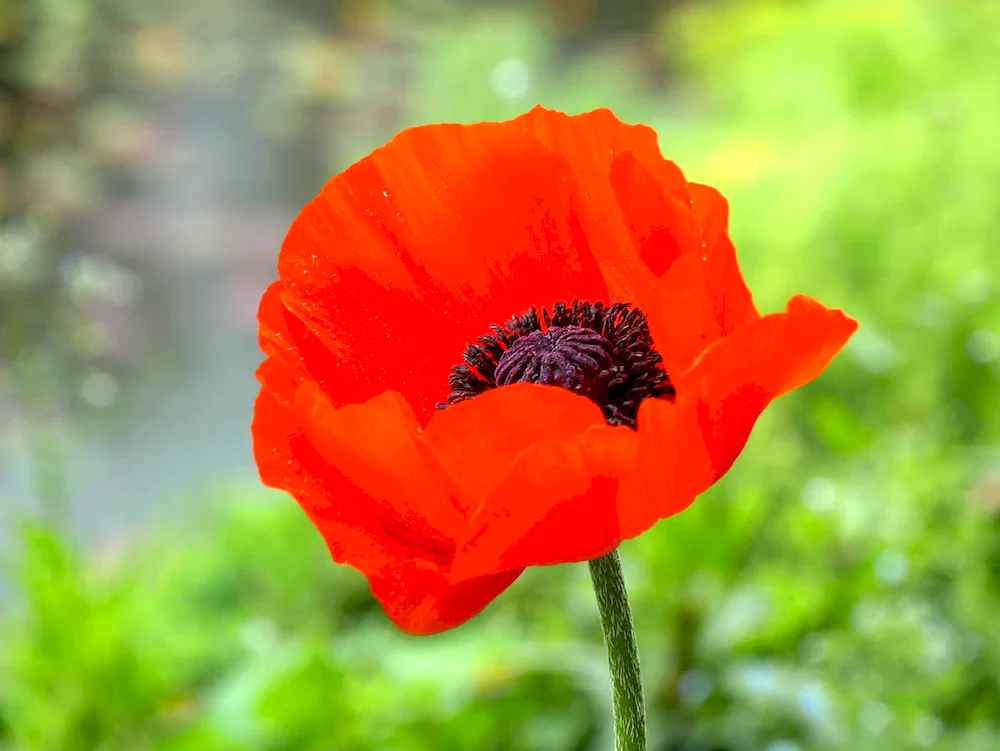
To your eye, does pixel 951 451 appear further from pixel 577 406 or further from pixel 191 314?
pixel 191 314

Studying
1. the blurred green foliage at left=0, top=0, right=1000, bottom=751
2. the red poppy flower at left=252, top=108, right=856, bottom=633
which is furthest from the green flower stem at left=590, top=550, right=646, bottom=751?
the blurred green foliage at left=0, top=0, right=1000, bottom=751

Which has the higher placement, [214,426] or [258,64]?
[258,64]

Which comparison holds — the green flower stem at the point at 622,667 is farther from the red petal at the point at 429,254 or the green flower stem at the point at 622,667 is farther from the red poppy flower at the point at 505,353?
the red petal at the point at 429,254

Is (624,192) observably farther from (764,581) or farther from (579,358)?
(764,581)

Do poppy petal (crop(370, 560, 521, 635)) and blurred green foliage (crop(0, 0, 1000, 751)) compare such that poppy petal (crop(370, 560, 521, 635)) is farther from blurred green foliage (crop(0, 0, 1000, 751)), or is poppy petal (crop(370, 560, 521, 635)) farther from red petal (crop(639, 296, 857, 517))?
blurred green foliage (crop(0, 0, 1000, 751))

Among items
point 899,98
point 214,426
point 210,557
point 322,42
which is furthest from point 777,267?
point 322,42

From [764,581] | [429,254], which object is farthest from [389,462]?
[764,581]

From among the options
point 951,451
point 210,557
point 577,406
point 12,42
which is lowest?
point 577,406
